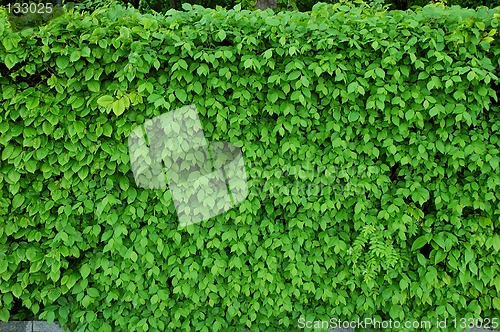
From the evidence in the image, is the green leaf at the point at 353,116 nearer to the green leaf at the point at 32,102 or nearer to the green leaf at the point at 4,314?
the green leaf at the point at 32,102

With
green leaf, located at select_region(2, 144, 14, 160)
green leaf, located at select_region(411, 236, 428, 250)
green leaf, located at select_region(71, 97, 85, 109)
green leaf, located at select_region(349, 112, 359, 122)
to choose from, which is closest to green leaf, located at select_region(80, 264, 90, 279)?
green leaf, located at select_region(2, 144, 14, 160)

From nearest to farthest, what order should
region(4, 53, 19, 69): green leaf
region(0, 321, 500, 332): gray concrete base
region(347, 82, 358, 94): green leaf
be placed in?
region(4, 53, 19, 69): green leaf
region(347, 82, 358, 94): green leaf
region(0, 321, 500, 332): gray concrete base

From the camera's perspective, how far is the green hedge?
3.10 m

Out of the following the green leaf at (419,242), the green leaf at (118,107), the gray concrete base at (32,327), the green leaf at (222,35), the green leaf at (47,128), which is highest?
the green leaf at (222,35)

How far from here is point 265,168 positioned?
3.31m

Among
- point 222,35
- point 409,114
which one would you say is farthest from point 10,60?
point 409,114

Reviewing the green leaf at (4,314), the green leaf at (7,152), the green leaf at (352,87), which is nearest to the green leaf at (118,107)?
the green leaf at (7,152)

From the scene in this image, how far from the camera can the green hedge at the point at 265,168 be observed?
310 centimetres

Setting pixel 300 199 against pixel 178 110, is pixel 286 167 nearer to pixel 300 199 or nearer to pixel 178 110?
pixel 300 199

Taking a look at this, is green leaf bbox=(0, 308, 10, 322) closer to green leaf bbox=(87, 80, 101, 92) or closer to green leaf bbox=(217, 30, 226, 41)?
green leaf bbox=(87, 80, 101, 92)

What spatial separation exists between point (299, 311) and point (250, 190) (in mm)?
1045

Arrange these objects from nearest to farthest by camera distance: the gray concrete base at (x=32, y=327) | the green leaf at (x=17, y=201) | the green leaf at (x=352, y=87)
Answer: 1. the green leaf at (x=352, y=87)
2. the green leaf at (x=17, y=201)
3. the gray concrete base at (x=32, y=327)

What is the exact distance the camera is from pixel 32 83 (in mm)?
3268

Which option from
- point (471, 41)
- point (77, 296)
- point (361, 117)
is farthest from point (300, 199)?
point (77, 296)
